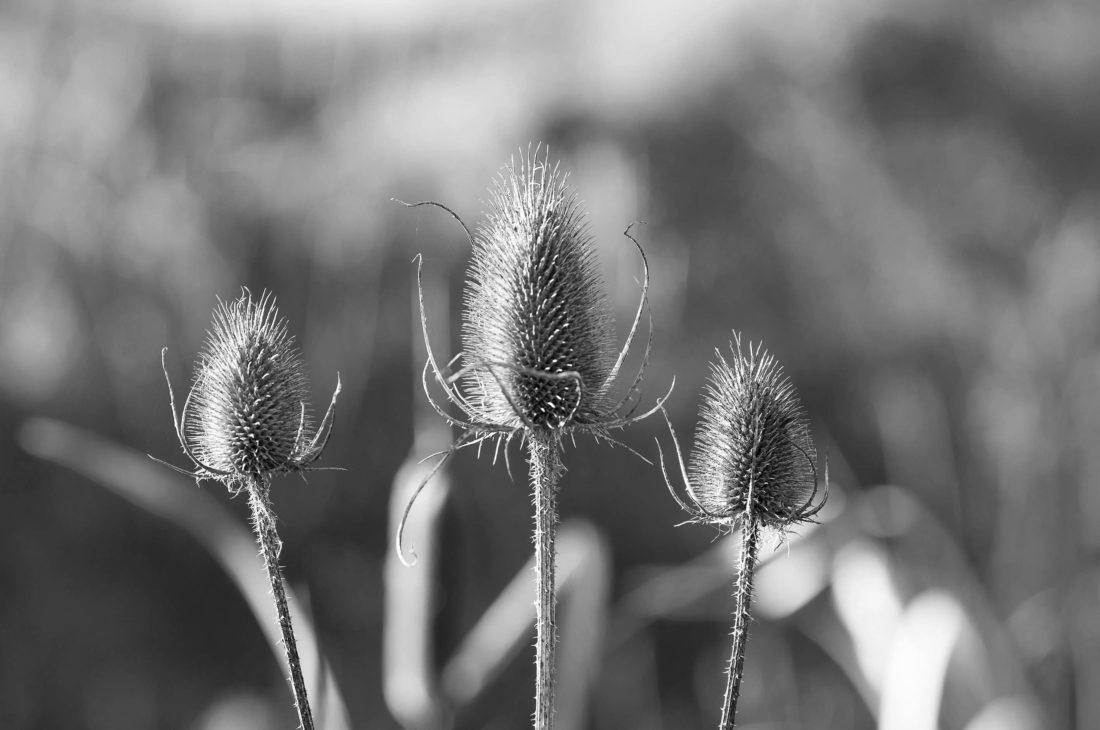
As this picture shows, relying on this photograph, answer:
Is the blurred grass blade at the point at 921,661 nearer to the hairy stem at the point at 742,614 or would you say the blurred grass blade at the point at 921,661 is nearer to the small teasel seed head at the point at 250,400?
the hairy stem at the point at 742,614

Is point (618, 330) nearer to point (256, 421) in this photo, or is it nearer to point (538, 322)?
point (538, 322)

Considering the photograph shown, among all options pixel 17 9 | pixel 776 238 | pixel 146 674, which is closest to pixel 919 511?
pixel 776 238

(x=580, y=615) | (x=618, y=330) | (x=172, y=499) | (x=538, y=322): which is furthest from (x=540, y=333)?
(x=172, y=499)

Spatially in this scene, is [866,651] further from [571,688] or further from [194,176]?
[194,176]

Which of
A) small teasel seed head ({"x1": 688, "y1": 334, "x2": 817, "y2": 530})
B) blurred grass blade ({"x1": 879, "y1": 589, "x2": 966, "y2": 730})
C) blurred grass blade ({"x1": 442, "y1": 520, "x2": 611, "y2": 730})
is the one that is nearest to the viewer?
small teasel seed head ({"x1": 688, "y1": 334, "x2": 817, "y2": 530})

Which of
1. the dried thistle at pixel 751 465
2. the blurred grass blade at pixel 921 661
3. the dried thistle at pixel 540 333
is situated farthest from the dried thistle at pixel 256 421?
the blurred grass blade at pixel 921 661

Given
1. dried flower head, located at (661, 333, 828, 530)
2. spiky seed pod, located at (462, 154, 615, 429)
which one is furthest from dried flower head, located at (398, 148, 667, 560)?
dried flower head, located at (661, 333, 828, 530)

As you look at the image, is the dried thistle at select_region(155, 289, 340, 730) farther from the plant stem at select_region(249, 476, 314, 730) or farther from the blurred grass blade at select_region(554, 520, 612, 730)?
the blurred grass blade at select_region(554, 520, 612, 730)
